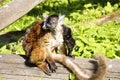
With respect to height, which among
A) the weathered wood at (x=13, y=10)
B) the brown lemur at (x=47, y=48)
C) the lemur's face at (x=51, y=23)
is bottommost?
the brown lemur at (x=47, y=48)

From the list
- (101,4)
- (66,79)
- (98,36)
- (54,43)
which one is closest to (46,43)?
(54,43)

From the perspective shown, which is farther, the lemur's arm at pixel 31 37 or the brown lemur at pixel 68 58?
the lemur's arm at pixel 31 37

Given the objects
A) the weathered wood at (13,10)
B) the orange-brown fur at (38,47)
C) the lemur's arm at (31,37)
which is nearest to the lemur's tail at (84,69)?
the orange-brown fur at (38,47)

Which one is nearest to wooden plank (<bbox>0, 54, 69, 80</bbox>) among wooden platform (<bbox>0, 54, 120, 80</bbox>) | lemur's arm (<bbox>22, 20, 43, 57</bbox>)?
wooden platform (<bbox>0, 54, 120, 80</bbox>)

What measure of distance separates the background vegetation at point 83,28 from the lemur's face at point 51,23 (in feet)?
3.65

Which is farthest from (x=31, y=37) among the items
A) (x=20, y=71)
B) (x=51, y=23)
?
(x=20, y=71)

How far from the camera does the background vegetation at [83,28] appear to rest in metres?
7.16

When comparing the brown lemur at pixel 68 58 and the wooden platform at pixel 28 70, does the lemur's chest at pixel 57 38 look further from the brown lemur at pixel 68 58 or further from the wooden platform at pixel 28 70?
the wooden platform at pixel 28 70

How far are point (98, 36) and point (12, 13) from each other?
6.81 ft

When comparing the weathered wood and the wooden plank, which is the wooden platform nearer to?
the wooden plank

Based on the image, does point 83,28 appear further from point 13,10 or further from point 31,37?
point 31,37

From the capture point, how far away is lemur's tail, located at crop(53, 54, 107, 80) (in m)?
5.63

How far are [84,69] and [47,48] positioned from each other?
0.57 metres

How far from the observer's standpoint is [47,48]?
5934 mm
